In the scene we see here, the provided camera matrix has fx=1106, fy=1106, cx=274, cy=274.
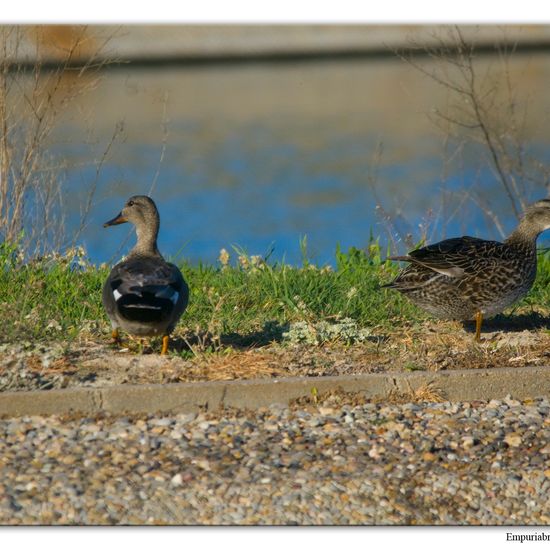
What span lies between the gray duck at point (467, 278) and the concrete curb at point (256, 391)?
1144 millimetres

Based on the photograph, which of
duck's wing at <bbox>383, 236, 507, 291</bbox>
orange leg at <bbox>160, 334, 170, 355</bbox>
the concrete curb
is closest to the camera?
the concrete curb

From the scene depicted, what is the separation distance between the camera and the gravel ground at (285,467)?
4367 mm

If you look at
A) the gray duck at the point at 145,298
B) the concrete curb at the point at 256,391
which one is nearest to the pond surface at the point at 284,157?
the gray duck at the point at 145,298

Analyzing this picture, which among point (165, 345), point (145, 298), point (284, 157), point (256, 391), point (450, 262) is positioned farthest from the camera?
point (284, 157)

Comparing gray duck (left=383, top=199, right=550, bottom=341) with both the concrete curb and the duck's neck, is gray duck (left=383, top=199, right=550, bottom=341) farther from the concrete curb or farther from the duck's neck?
the duck's neck

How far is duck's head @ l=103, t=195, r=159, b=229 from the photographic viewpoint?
22.9ft

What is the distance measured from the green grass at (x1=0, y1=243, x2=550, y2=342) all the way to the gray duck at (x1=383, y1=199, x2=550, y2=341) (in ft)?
0.98

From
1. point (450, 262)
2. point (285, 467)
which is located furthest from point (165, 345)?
point (450, 262)

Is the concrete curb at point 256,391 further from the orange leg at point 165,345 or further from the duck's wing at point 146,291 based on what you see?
the orange leg at point 165,345

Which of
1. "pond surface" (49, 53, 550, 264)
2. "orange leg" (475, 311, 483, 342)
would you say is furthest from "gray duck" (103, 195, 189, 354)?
"pond surface" (49, 53, 550, 264)

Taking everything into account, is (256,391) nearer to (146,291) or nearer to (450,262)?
(146,291)

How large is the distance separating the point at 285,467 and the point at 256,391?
815mm

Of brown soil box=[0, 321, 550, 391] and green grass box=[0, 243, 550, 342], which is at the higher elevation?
green grass box=[0, 243, 550, 342]

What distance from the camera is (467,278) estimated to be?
273 inches
